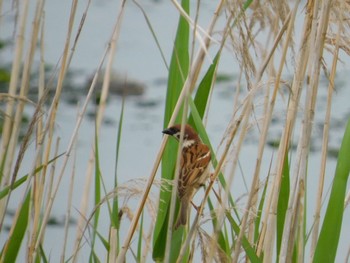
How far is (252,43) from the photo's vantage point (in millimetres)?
2322

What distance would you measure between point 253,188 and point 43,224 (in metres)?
0.68

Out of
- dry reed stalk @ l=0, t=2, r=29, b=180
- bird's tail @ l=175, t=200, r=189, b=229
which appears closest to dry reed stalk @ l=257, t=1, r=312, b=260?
bird's tail @ l=175, t=200, r=189, b=229

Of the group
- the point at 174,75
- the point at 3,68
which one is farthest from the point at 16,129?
the point at 3,68

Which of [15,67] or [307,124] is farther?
[15,67]

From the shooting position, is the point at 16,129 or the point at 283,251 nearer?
the point at 283,251

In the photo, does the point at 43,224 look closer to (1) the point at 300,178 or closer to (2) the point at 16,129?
(2) the point at 16,129

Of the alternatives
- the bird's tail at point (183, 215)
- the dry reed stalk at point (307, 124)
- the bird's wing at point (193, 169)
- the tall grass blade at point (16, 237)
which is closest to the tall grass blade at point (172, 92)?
the bird's tail at point (183, 215)

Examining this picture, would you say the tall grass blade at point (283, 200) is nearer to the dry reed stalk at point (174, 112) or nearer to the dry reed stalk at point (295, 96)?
the dry reed stalk at point (295, 96)

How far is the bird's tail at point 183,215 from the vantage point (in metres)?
2.30

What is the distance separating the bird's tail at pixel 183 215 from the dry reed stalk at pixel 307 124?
282 millimetres

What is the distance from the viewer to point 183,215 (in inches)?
95.0

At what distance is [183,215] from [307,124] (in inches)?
18.1

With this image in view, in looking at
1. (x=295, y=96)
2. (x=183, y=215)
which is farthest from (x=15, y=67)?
(x=295, y=96)

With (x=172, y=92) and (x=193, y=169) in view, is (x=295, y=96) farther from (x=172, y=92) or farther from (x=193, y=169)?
(x=193, y=169)
